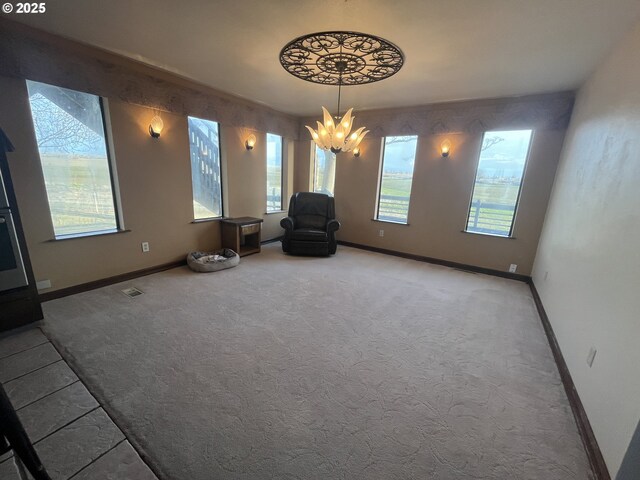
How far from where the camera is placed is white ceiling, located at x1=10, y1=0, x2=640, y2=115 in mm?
1883

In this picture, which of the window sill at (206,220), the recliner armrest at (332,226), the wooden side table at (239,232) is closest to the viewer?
the window sill at (206,220)

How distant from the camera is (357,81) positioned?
2.92m

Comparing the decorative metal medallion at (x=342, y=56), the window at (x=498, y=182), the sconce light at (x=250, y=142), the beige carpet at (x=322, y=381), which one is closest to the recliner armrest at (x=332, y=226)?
the beige carpet at (x=322, y=381)

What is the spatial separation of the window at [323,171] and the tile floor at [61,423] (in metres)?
4.80

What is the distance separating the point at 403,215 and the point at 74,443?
468cm

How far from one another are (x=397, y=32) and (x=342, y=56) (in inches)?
19.6

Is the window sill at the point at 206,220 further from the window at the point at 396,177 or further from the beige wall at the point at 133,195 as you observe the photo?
the window at the point at 396,177

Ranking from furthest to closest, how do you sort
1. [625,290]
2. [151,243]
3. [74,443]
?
[151,243] < [625,290] < [74,443]

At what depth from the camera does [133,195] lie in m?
3.30

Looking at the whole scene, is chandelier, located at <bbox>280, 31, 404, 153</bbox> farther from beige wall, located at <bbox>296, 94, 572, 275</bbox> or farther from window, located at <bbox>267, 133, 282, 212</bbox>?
window, located at <bbox>267, 133, 282, 212</bbox>

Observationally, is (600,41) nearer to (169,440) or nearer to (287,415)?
(287,415)

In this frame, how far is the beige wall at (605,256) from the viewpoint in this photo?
1355mm

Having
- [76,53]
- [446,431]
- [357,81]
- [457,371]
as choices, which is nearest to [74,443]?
[446,431]

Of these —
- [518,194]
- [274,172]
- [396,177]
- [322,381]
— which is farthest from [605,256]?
[274,172]
